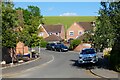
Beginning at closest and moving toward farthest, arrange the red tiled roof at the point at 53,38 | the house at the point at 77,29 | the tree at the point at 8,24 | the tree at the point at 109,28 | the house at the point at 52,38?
1. the tree at the point at 109,28
2. the tree at the point at 8,24
3. the house at the point at 52,38
4. the red tiled roof at the point at 53,38
5. the house at the point at 77,29

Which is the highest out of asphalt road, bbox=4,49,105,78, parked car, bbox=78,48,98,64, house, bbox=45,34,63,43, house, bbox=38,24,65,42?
house, bbox=38,24,65,42

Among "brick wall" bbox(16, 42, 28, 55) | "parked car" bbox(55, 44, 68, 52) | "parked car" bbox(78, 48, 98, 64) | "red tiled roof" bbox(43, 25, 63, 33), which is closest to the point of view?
"parked car" bbox(78, 48, 98, 64)

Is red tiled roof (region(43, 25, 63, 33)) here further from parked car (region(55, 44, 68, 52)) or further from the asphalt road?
the asphalt road

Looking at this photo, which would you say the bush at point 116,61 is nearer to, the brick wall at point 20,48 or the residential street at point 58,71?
the residential street at point 58,71

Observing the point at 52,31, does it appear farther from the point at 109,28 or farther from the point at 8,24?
the point at 109,28

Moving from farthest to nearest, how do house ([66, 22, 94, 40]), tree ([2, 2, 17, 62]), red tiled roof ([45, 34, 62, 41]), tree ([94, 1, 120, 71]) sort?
house ([66, 22, 94, 40]) < red tiled roof ([45, 34, 62, 41]) < tree ([2, 2, 17, 62]) < tree ([94, 1, 120, 71])

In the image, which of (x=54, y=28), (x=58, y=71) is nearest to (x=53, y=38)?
(x=54, y=28)

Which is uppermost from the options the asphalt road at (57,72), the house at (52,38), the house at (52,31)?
the house at (52,31)

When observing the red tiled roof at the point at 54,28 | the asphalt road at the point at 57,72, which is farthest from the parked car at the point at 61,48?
the red tiled roof at the point at 54,28

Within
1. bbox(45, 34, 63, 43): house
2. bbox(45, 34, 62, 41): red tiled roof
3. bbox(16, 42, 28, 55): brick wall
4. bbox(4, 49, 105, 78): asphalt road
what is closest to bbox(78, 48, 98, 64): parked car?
bbox(4, 49, 105, 78): asphalt road

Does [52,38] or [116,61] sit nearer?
[116,61]

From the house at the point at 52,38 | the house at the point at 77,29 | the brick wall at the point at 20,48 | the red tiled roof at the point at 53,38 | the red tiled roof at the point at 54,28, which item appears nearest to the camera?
the brick wall at the point at 20,48

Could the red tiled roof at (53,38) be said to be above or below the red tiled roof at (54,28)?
below

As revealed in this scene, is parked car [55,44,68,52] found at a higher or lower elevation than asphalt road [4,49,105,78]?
higher
